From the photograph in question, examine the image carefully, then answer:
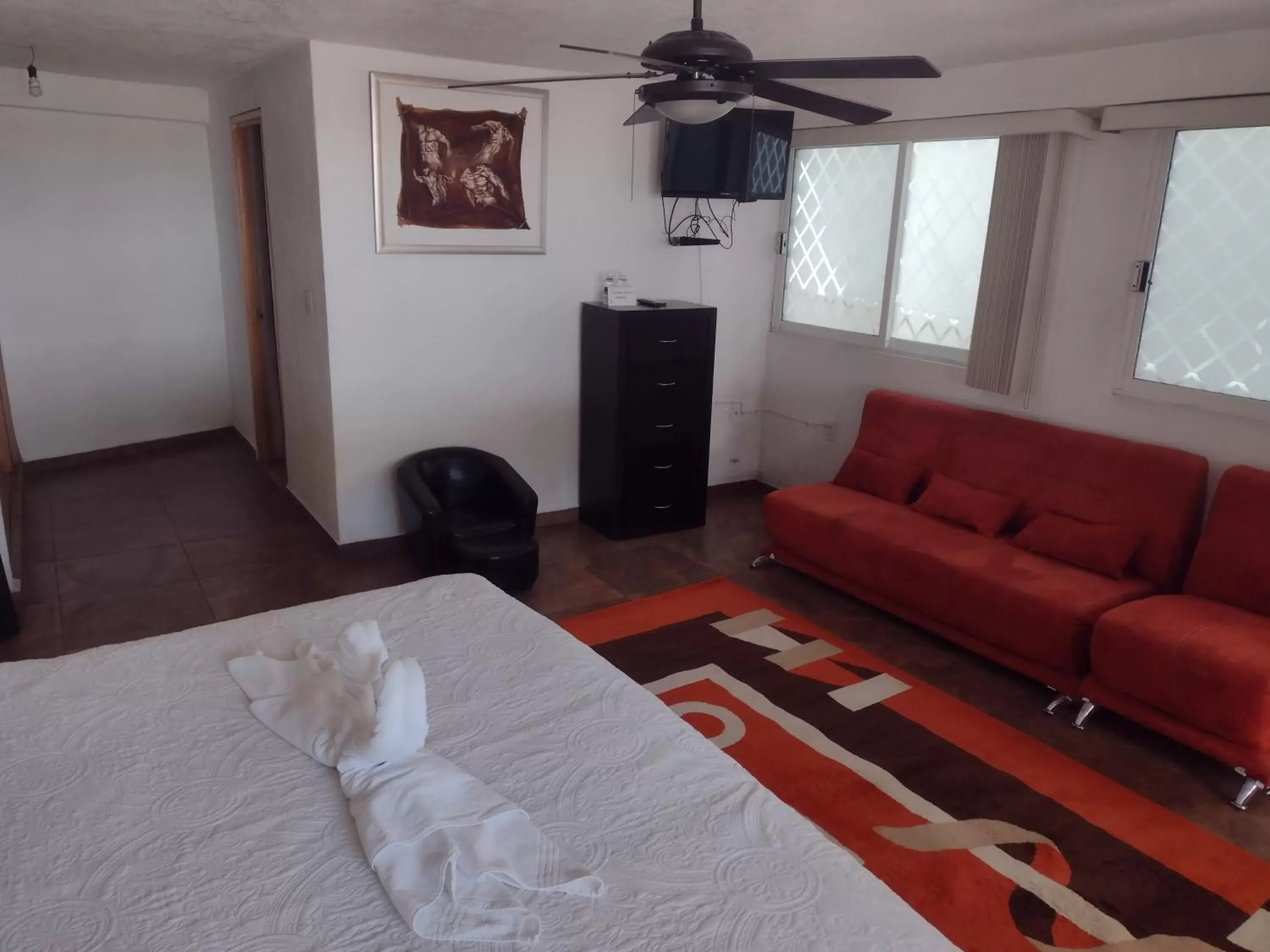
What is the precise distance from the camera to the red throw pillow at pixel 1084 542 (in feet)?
11.3

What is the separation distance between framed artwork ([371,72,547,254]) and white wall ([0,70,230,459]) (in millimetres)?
2414

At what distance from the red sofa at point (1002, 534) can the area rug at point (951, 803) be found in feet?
1.12

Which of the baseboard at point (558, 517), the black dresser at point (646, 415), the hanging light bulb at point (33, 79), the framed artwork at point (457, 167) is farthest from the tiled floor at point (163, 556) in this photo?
the hanging light bulb at point (33, 79)

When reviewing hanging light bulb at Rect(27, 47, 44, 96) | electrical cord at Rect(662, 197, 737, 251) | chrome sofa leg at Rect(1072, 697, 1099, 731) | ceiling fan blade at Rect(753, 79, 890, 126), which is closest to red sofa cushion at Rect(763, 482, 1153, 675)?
chrome sofa leg at Rect(1072, 697, 1099, 731)

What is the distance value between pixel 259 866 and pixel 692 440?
11.6ft

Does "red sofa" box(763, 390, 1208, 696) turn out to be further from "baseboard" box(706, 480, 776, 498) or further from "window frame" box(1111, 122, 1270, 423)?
"baseboard" box(706, 480, 776, 498)

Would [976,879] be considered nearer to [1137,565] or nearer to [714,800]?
[714,800]

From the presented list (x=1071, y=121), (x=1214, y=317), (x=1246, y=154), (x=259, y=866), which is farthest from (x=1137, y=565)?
(x=259, y=866)

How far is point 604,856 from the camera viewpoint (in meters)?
1.64

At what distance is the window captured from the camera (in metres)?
4.37

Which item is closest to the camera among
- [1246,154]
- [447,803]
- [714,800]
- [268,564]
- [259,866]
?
[259,866]

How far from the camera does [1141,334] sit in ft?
12.2

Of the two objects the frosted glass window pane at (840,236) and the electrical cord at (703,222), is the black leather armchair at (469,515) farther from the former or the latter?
the frosted glass window pane at (840,236)

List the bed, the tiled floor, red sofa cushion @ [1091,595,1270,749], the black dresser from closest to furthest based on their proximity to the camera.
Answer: the bed → red sofa cushion @ [1091,595,1270,749] → the tiled floor → the black dresser
